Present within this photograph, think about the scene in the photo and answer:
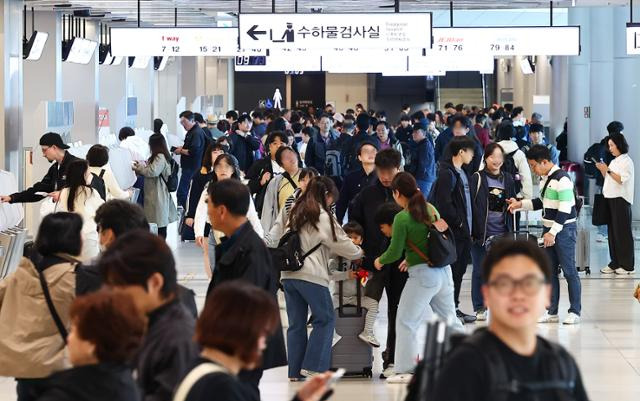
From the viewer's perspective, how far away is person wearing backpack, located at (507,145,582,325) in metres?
10.7

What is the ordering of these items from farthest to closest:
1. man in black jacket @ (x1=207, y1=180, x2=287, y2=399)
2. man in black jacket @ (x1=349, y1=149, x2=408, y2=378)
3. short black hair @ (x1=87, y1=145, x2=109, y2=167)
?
1. short black hair @ (x1=87, y1=145, x2=109, y2=167)
2. man in black jacket @ (x1=349, y1=149, x2=408, y2=378)
3. man in black jacket @ (x1=207, y1=180, x2=287, y2=399)

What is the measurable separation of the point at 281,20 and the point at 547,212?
5.62 metres

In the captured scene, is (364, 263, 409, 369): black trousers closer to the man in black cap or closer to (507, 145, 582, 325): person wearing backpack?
(507, 145, 582, 325): person wearing backpack

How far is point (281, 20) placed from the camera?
15445 millimetres

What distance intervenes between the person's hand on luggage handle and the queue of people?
41 millimetres

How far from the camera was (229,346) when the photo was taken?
3.46m

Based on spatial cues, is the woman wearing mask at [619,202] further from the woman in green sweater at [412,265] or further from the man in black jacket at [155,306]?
the man in black jacket at [155,306]

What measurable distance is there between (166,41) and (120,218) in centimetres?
1218

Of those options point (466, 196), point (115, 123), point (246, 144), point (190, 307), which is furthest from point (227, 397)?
point (115, 123)

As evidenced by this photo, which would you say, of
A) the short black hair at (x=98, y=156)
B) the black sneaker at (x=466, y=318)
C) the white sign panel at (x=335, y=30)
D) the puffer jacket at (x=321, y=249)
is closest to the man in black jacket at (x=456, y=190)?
the black sneaker at (x=466, y=318)

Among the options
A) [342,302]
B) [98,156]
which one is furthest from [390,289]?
[98,156]

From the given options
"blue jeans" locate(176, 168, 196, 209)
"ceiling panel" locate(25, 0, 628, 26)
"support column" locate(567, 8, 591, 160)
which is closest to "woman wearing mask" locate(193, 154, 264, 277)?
"ceiling panel" locate(25, 0, 628, 26)

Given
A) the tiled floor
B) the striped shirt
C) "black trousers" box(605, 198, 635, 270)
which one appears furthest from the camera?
"black trousers" box(605, 198, 635, 270)

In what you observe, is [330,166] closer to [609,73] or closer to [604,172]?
[604,172]
